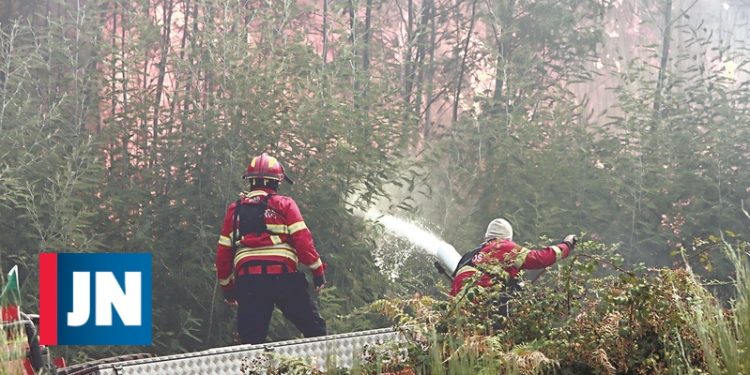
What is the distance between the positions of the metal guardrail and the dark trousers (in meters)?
A: 3.61

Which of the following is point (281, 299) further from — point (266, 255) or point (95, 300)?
point (95, 300)

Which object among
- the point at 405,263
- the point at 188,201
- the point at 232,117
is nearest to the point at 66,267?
the point at 188,201

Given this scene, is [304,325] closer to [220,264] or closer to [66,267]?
[220,264]

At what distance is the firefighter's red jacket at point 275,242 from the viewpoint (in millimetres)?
8469

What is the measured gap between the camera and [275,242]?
8562 millimetres

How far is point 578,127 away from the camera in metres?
12.7

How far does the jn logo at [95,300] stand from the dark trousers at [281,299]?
2.18ft

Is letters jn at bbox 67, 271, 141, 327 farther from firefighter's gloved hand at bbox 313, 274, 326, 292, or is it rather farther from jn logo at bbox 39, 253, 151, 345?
firefighter's gloved hand at bbox 313, 274, 326, 292

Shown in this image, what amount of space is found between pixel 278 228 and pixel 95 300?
302 cm

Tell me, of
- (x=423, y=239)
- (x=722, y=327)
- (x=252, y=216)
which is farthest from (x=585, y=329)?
(x=423, y=239)

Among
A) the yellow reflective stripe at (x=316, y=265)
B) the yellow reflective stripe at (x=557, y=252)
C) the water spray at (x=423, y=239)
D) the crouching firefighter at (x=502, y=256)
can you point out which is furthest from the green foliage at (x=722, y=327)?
the yellow reflective stripe at (x=316, y=265)

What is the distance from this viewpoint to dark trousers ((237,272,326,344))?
8648 mm

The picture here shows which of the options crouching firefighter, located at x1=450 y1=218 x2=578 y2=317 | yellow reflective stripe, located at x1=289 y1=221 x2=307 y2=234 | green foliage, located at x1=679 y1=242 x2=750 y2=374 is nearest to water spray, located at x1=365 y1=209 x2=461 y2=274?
crouching firefighter, located at x1=450 y1=218 x2=578 y2=317

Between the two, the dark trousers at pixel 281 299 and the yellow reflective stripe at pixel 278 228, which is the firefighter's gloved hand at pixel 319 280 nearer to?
the dark trousers at pixel 281 299
